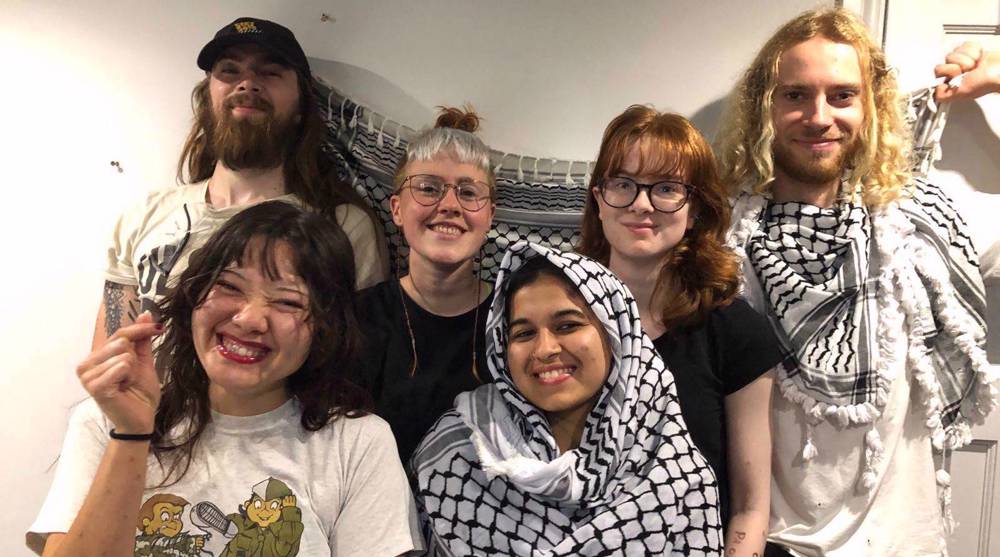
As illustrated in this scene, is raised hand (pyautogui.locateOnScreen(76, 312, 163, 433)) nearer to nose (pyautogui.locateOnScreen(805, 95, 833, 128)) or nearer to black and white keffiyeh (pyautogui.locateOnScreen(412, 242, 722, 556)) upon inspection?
black and white keffiyeh (pyautogui.locateOnScreen(412, 242, 722, 556))

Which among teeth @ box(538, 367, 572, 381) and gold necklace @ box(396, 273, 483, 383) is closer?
teeth @ box(538, 367, 572, 381)

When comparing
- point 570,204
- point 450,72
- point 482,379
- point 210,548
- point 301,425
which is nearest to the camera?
point 210,548

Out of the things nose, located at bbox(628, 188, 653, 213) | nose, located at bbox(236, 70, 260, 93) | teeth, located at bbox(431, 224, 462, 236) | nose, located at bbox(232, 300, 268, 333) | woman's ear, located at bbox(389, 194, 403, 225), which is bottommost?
nose, located at bbox(232, 300, 268, 333)

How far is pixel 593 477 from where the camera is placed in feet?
4.93

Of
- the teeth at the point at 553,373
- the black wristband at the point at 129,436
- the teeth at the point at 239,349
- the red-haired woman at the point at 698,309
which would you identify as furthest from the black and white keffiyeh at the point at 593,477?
the black wristband at the point at 129,436

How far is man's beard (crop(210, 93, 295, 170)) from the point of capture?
2070mm

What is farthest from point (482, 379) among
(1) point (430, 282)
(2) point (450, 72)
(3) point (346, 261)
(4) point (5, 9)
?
(4) point (5, 9)

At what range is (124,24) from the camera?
7.75 ft

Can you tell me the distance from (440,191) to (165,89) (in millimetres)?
1079

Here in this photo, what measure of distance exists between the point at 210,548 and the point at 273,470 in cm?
17

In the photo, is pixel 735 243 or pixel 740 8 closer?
pixel 735 243

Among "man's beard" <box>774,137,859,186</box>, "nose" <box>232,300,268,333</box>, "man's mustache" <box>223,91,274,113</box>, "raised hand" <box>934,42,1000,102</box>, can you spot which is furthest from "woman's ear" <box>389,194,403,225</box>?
"raised hand" <box>934,42,1000,102</box>

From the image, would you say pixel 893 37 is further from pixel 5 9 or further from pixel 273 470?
pixel 5 9

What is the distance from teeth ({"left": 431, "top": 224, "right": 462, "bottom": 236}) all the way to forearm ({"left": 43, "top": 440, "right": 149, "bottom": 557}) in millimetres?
813
